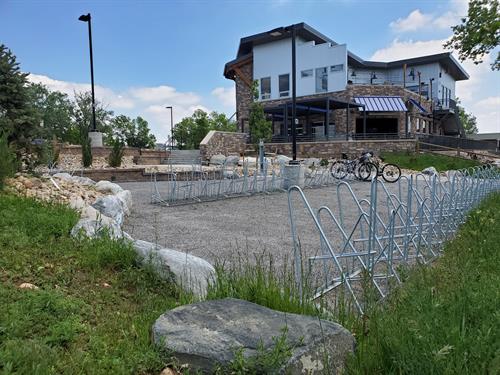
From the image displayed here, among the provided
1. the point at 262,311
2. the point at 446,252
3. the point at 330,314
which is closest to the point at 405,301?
the point at 330,314

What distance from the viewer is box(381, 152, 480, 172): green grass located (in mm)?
22453

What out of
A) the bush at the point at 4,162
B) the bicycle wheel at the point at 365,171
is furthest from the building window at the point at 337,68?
the bush at the point at 4,162

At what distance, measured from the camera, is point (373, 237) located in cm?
327

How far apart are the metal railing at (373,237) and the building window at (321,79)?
2504cm

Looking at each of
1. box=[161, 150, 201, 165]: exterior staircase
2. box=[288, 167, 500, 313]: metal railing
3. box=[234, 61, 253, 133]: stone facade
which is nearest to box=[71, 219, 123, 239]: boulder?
box=[288, 167, 500, 313]: metal railing

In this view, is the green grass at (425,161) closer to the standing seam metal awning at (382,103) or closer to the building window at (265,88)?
the standing seam metal awning at (382,103)

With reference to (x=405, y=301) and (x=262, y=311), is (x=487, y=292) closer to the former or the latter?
(x=405, y=301)

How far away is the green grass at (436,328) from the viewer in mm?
1745

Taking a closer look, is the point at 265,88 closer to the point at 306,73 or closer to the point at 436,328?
the point at 306,73

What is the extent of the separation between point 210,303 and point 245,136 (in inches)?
1138

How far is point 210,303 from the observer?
2570 mm

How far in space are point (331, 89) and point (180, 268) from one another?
104 ft

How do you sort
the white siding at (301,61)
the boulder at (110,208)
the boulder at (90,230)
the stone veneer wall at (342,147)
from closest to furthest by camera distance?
the boulder at (90,230)
the boulder at (110,208)
the stone veneer wall at (342,147)
the white siding at (301,61)

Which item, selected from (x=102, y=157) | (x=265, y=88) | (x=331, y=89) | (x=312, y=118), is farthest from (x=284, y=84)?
(x=102, y=157)
